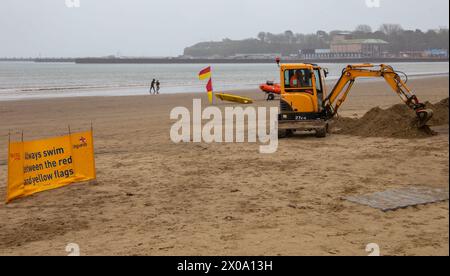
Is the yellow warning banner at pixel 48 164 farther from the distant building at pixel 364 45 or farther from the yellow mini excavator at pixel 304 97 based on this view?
the distant building at pixel 364 45

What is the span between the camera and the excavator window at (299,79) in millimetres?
15641

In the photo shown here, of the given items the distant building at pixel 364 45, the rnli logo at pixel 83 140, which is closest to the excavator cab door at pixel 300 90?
the distant building at pixel 364 45

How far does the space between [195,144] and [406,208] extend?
8.75 meters

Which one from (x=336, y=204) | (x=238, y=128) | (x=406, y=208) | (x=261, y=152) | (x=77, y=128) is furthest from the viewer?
(x=77, y=128)

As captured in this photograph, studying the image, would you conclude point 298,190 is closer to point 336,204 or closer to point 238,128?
point 336,204

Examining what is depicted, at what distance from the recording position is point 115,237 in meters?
6.90

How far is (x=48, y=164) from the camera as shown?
9.83 m

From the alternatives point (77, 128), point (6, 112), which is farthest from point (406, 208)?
point (6, 112)

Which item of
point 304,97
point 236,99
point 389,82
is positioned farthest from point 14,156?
point 236,99

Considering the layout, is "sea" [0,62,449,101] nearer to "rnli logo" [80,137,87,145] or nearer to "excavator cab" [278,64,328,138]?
"excavator cab" [278,64,328,138]

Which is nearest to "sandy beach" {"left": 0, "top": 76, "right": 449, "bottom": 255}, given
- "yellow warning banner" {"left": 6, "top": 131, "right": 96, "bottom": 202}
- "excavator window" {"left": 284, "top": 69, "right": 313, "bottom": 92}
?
"yellow warning banner" {"left": 6, "top": 131, "right": 96, "bottom": 202}

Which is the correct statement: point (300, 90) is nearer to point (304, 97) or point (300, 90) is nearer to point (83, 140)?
point (304, 97)

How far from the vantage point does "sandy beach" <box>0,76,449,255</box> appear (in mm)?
6266

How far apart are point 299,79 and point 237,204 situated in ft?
26.7
